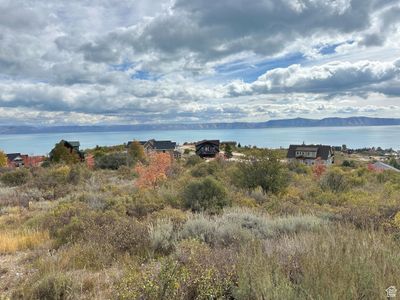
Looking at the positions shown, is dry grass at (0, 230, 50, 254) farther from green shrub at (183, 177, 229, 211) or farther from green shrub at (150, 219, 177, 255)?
green shrub at (183, 177, 229, 211)

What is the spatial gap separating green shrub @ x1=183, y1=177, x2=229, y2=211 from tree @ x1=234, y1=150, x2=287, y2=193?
5433 mm

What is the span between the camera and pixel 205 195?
36.5 ft

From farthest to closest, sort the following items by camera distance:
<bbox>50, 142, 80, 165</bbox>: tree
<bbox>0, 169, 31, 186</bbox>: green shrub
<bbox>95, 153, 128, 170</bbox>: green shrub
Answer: <bbox>50, 142, 80, 165</bbox>: tree < <bbox>95, 153, 128, 170</bbox>: green shrub < <bbox>0, 169, 31, 186</bbox>: green shrub

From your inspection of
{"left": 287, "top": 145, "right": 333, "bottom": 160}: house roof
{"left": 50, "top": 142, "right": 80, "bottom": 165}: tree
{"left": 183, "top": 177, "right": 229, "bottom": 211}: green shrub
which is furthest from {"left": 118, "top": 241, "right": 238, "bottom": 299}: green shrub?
{"left": 287, "top": 145, "right": 333, "bottom": 160}: house roof

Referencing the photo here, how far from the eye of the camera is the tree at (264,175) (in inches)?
641

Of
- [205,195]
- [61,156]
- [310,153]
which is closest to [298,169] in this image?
[205,195]

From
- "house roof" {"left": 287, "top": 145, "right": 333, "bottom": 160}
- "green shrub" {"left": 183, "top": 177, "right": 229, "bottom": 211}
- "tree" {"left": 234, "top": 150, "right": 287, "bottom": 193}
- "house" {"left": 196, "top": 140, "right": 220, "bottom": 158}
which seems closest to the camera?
"green shrub" {"left": 183, "top": 177, "right": 229, "bottom": 211}

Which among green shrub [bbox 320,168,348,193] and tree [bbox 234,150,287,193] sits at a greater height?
tree [bbox 234,150,287,193]

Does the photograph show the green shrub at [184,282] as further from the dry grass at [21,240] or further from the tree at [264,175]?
the tree at [264,175]

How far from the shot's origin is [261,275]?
3299mm

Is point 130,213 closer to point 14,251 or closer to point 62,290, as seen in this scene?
point 14,251

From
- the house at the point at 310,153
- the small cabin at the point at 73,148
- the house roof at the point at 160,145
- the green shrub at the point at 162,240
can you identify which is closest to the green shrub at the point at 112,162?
the small cabin at the point at 73,148

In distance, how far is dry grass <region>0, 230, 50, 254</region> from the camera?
21.3 ft

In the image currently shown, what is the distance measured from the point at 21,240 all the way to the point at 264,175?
12.1 m
